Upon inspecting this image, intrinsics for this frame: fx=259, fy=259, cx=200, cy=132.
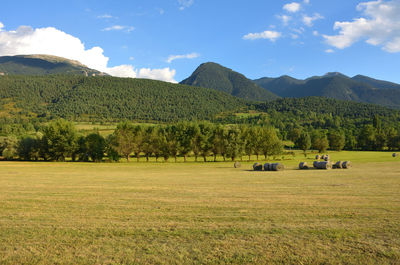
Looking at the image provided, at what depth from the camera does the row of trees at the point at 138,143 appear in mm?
77125

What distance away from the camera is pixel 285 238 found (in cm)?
962

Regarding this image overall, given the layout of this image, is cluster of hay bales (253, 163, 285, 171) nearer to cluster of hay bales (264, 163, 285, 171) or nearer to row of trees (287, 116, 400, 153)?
cluster of hay bales (264, 163, 285, 171)

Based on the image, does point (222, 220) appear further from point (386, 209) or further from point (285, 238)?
point (386, 209)

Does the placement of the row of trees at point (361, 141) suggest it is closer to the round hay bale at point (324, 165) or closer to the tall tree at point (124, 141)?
the tall tree at point (124, 141)

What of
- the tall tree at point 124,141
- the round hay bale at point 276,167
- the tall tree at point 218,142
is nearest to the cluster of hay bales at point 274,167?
the round hay bale at point 276,167

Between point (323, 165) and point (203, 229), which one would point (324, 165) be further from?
point (203, 229)

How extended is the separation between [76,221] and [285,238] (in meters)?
9.22

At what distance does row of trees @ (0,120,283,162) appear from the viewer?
77125mm

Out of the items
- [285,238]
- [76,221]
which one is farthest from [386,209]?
[76,221]

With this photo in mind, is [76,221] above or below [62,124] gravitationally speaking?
below

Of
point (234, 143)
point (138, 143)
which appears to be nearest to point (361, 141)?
point (234, 143)

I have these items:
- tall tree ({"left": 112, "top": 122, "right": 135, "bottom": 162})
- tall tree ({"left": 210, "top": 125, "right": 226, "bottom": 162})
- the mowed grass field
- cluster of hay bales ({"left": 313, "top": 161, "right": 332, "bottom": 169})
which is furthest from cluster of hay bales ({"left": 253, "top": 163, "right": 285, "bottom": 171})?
tall tree ({"left": 112, "top": 122, "right": 135, "bottom": 162})

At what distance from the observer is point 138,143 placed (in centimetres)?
7944

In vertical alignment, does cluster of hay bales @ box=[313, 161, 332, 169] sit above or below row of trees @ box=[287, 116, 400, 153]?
below
